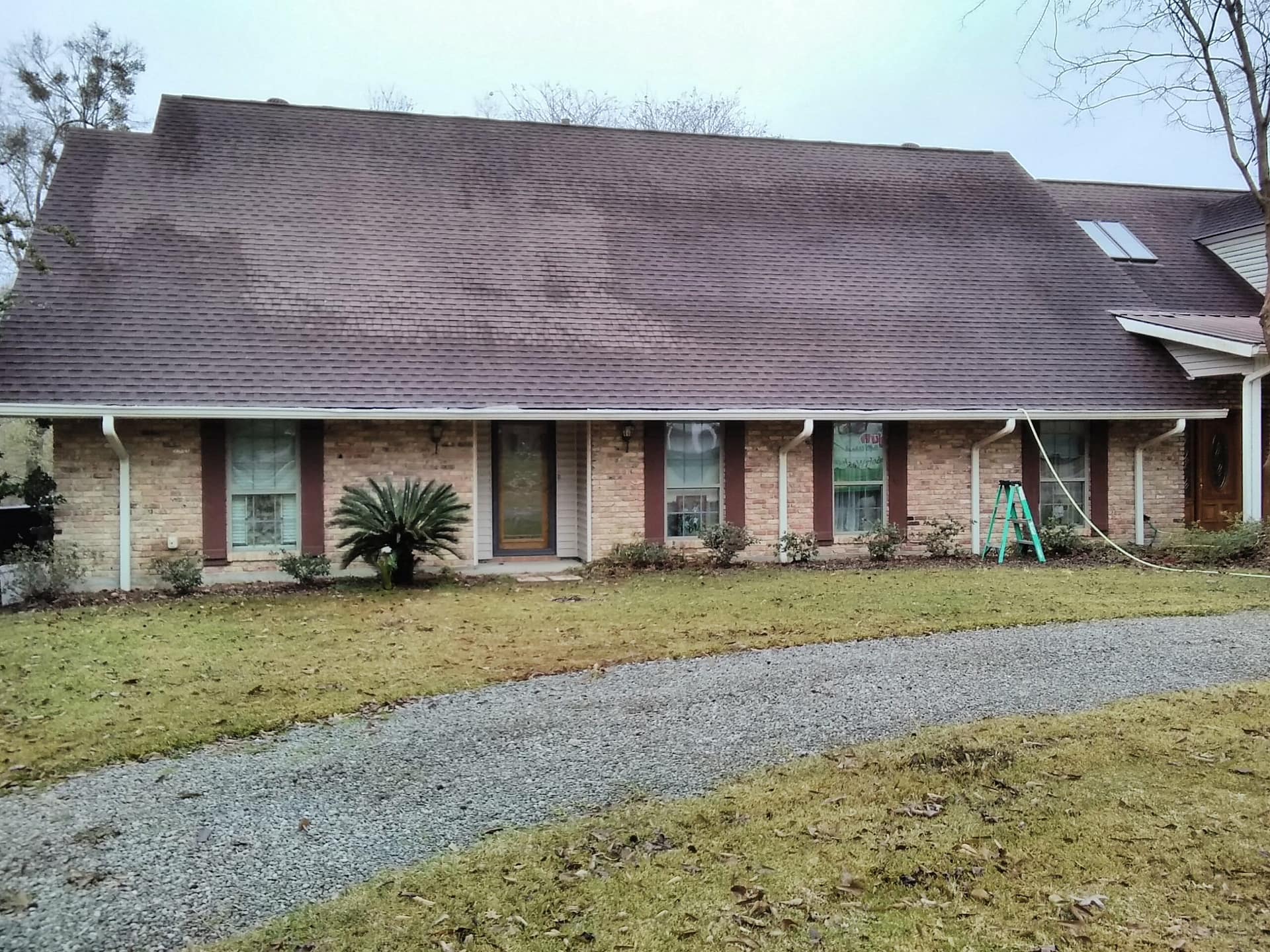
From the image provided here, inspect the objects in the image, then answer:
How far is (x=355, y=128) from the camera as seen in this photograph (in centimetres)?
1647

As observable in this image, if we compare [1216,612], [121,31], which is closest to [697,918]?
[1216,612]

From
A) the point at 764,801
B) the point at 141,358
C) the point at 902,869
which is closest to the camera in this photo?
the point at 902,869

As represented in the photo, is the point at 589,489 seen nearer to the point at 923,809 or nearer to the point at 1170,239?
the point at 923,809

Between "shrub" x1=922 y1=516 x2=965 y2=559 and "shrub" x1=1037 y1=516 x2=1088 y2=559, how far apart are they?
113 cm

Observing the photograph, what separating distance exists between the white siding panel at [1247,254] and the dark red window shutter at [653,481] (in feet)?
42.7

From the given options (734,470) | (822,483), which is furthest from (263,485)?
(822,483)

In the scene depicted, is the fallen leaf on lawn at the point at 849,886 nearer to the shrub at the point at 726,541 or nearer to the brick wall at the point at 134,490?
the shrub at the point at 726,541

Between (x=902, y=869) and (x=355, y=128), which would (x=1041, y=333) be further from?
(x=902, y=869)

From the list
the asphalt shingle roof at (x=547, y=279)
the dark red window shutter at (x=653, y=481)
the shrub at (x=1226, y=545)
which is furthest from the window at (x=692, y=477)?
the shrub at (x=1226, y=545)

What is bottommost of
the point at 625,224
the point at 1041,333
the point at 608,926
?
the point at 608,926

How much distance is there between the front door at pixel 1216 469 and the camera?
1531 cm

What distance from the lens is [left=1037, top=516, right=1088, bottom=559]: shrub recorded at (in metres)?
13.8

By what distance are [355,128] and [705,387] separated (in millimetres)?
8175

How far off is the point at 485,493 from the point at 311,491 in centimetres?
238
